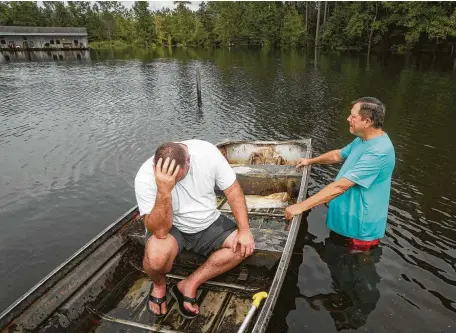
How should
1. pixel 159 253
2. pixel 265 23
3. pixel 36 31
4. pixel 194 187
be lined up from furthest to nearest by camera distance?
pixel 265 23 → pixel 36 31 → pixel 194 187 → pixel 159 253

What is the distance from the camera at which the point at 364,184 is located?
464 cm

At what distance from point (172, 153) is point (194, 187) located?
708 mm

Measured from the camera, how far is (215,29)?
85.2 metres

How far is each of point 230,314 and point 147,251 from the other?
4.85 ft

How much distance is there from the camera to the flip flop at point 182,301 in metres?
4.08

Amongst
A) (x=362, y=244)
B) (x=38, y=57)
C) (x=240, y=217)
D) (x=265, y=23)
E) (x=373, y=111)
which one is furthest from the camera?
(x=265, y=23)

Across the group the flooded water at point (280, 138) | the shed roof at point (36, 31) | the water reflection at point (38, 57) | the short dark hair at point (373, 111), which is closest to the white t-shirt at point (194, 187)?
the short dark hair at point (373, 111)

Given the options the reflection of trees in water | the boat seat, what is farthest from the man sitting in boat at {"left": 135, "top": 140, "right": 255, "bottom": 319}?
the reflection of trees in water

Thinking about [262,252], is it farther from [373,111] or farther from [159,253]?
[373,111]

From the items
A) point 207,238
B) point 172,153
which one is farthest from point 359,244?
point 172,153

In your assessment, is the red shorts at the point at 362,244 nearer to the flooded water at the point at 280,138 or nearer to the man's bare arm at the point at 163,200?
the flooded water at the point at 280,138

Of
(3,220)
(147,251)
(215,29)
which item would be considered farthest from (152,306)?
(215,29)

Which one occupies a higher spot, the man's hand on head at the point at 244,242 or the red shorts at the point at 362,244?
the man's hand on head at the point at 244,242

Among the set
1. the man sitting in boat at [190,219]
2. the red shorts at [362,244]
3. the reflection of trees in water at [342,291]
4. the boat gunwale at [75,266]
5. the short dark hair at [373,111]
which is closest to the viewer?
the boat gunwale at [75,266]
